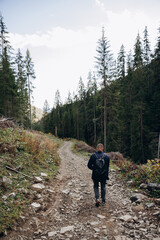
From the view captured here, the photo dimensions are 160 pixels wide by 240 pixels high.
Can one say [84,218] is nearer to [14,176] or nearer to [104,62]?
[14,176]

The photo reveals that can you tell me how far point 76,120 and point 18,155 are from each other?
41895mm

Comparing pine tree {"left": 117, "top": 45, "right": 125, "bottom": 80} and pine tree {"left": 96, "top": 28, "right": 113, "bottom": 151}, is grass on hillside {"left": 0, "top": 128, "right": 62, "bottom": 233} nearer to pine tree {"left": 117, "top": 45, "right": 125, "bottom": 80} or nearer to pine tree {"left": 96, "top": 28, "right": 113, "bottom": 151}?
pine tree {"left": 96, "top": 28, "right": 113, "bottom": 151}

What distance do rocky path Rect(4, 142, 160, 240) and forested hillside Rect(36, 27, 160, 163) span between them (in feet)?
43.0

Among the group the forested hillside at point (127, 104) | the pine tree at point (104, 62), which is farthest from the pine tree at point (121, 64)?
the pine tree at point (104, 62)

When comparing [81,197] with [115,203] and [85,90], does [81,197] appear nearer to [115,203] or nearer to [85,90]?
[115,203]

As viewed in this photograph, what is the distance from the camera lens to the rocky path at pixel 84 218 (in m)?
3.28

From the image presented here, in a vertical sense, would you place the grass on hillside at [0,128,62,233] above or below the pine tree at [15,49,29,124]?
below

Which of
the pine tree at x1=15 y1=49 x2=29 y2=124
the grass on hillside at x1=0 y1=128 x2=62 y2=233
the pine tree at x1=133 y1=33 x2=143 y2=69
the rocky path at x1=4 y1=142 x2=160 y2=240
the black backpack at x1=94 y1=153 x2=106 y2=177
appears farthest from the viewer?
the pine tree at x1=133 y1=33 x2=143 y2=69

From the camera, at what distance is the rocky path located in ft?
10.8

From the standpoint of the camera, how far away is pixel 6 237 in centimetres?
303

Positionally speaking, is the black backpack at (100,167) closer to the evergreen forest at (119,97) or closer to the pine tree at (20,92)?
the evergreen forest at (119,97)

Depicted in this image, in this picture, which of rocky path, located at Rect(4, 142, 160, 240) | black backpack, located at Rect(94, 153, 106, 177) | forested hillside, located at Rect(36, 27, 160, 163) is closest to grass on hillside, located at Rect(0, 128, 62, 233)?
rocky path, located at Rect(4, 142, 160, 240)

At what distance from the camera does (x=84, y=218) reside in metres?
4.05

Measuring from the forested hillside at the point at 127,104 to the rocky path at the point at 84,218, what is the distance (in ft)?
43.0
